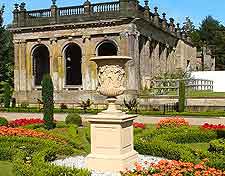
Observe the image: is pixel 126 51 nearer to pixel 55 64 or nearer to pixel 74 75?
pixel 55 64

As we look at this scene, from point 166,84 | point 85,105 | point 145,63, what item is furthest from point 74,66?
point 85,105

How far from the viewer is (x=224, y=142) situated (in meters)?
13.6

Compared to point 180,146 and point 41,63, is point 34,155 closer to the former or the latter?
point 180,146

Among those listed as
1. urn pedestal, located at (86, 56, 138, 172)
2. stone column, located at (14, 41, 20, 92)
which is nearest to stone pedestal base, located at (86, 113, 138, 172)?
urn pedestal, located at (86, 56, 138, 172)

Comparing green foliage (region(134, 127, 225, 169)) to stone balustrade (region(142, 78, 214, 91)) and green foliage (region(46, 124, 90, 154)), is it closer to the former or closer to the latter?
green foliage (region(46, 124, 90, 154))

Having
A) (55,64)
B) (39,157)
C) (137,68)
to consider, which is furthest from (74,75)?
(39,157)

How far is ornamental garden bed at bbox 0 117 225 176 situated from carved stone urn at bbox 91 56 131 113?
2015mm

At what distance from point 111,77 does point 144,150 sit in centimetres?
310

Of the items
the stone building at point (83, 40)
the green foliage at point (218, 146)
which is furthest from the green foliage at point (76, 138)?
the stone building at point (83, 40)

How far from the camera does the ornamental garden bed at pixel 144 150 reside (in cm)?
927

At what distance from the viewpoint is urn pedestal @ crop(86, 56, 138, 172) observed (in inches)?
440

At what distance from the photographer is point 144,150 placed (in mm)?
13398

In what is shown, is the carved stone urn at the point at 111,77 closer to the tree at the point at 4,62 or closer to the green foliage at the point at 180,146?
the green foliage at the point at 180,146

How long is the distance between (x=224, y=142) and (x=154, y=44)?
Result: 29382 millimetres
